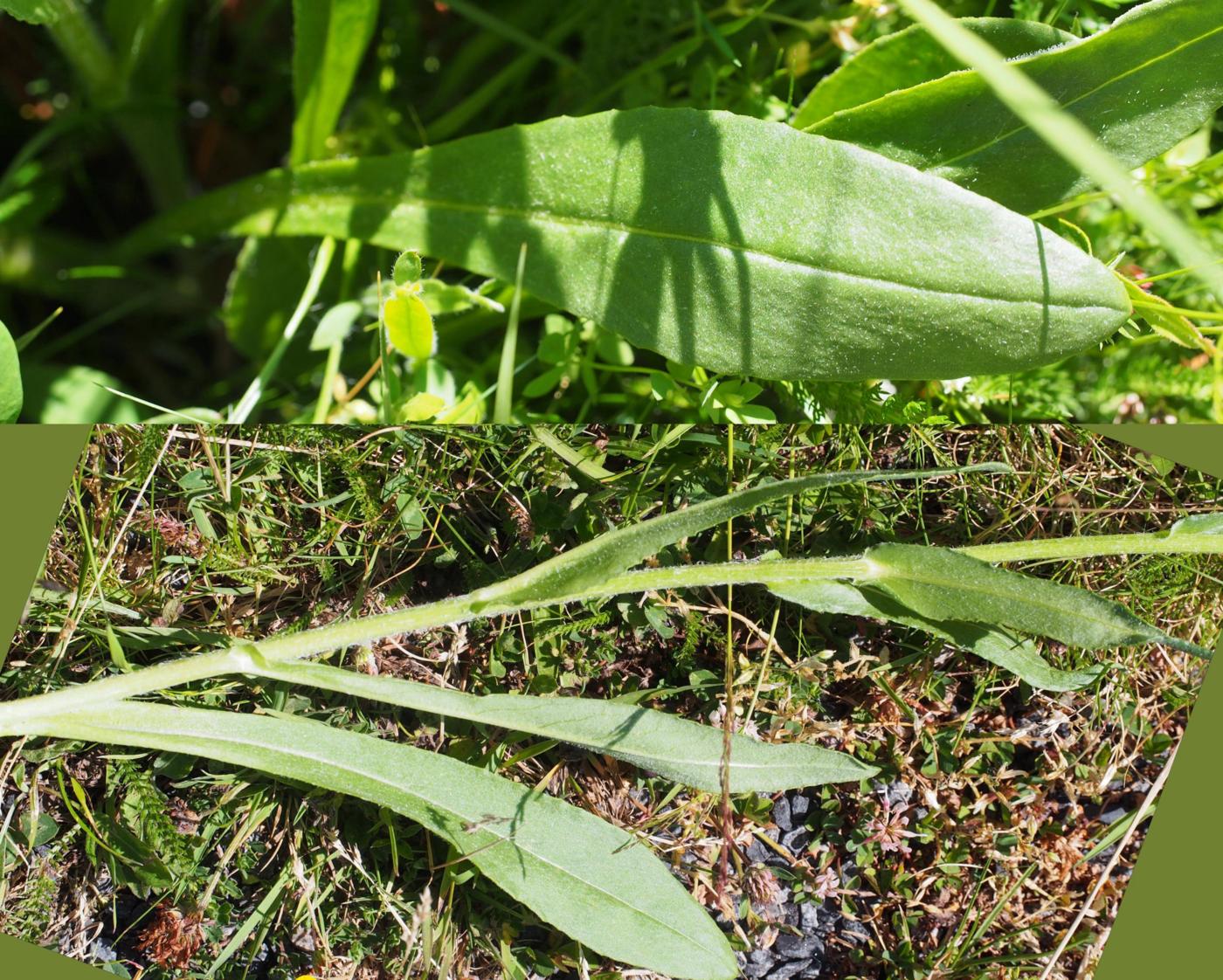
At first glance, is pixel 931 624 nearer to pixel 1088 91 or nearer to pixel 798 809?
pixel 798 809

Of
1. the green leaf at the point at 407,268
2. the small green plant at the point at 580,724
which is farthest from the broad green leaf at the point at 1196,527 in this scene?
the green leaf at the point at 407,268

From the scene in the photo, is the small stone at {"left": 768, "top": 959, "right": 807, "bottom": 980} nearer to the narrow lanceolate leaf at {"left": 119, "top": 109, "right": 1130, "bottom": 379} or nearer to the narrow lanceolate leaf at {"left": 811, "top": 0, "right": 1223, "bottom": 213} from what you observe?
the narrow lanceolate leaf at {"left": 119, "top": 109, "right": 1130, "bottom": 379}

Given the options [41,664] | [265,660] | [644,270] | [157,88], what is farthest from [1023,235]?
[157,88]

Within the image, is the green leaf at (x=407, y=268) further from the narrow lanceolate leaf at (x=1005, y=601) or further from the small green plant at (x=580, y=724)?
the narrow lanceolate leaf at (x=1005, y=601)

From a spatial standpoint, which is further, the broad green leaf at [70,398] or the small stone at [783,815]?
the broad green leaf at [70,398]

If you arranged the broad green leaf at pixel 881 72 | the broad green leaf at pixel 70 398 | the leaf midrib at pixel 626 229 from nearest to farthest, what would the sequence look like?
the leaf midrib at pixel 626 229, the broad green leaf at pixel 881 72, the broad green leaf at pixel 70 398

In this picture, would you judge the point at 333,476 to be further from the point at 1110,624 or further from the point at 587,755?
the point at 1110,624

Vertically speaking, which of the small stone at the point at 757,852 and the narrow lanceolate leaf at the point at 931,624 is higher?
the narrow lanceolate leaf at the point at 931,624

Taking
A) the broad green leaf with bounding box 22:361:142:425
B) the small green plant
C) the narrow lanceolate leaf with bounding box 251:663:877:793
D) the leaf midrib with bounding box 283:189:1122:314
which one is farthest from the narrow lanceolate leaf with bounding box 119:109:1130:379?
the broad green leaf with bounding box 22:361:142:425
